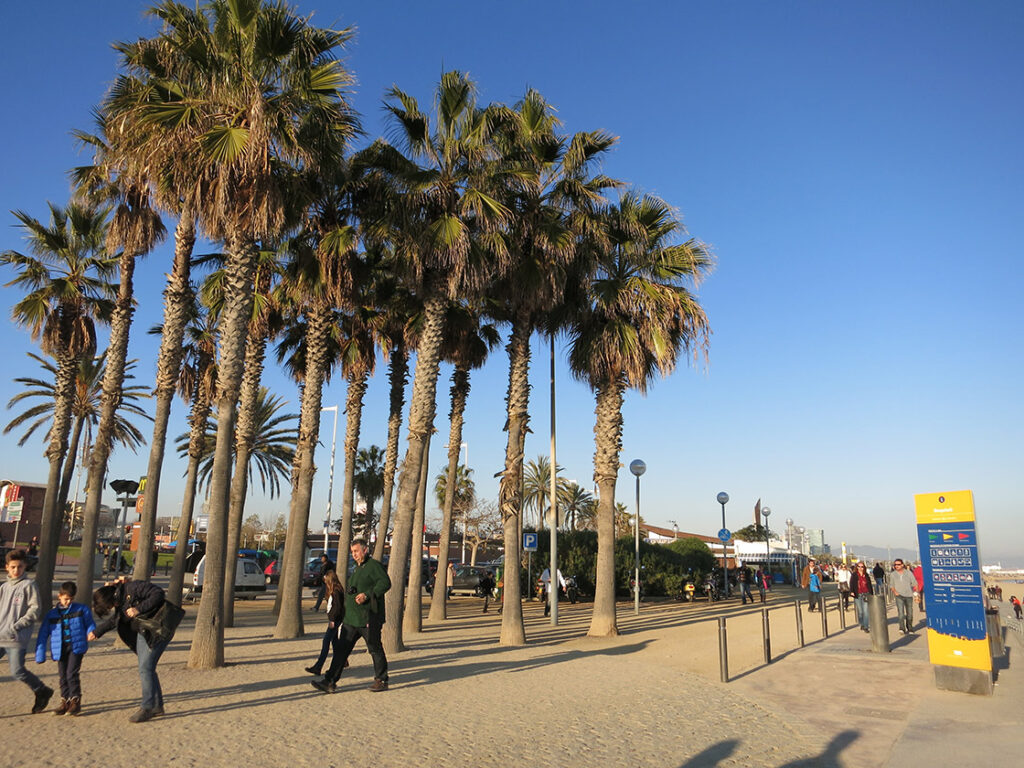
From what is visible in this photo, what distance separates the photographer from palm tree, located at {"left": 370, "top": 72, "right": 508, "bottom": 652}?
1392 cm

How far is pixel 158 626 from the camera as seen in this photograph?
732cm

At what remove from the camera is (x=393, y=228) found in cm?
1420

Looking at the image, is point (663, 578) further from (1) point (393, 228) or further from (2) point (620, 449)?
(1) point (393, 228)

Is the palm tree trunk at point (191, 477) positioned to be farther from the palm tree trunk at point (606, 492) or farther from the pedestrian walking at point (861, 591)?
the pedestrian walking at point (861, 591)

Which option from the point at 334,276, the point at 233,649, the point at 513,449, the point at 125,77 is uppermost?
the point at 125,77

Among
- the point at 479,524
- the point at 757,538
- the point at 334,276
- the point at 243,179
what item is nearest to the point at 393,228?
the point at 334,276

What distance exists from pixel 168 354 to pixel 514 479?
7.76 metres

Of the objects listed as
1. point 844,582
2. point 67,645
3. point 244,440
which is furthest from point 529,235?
point 844,582

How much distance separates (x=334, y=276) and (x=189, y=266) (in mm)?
3365

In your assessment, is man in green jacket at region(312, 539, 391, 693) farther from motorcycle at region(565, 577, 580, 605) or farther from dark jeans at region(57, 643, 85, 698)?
motorcycle at region(565, 577, 580, 605)

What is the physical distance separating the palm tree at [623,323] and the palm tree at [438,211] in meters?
3.51

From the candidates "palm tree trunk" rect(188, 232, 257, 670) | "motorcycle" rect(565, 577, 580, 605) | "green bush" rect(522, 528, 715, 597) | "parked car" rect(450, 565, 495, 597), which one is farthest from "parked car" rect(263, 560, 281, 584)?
"palm tree trunk" rect(188, 232, 257, 670)

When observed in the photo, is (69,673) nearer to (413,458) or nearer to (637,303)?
(413,458)

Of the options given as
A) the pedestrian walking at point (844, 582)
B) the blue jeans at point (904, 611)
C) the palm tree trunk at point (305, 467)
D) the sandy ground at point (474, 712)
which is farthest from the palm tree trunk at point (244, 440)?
the pedestrian walking at point (844, 582)
